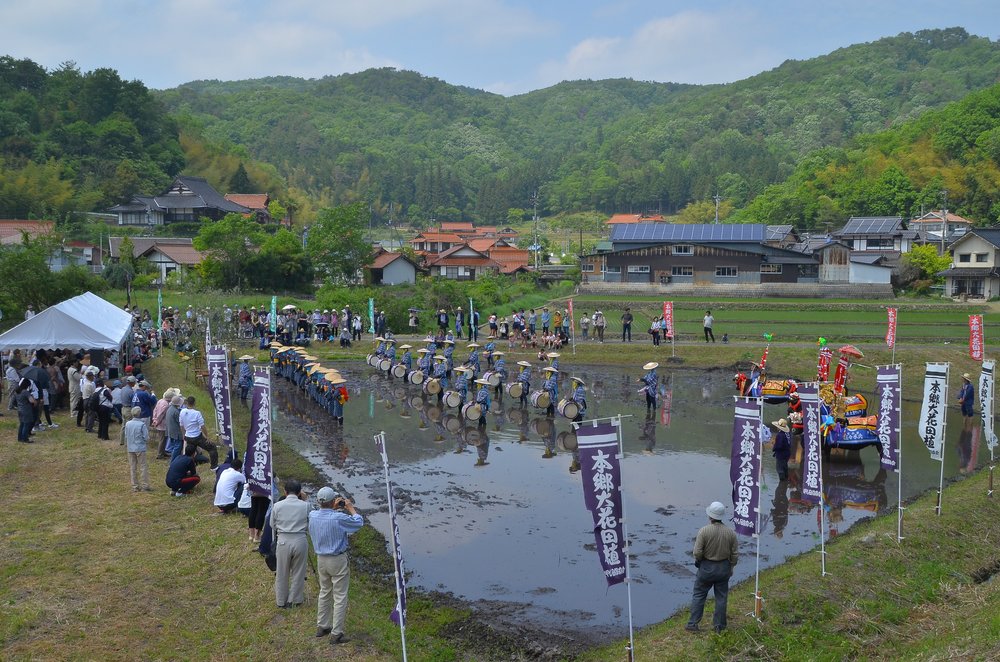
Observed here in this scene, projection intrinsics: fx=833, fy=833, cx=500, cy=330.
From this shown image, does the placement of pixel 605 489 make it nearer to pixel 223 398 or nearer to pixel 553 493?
pixel 553 493

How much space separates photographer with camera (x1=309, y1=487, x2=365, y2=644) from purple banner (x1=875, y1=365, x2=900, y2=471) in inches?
369

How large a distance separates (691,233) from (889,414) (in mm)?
45913

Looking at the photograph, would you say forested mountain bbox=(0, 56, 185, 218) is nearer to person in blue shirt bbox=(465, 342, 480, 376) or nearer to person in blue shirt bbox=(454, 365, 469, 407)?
person in blue shirt bbox=(465, 342, 480, 376)

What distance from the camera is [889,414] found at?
1444 cm

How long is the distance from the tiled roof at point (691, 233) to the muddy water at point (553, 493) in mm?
34059

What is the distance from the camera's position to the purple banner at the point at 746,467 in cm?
1083

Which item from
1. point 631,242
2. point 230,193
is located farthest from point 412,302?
point 230,193

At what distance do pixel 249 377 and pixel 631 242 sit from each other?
39.4 m

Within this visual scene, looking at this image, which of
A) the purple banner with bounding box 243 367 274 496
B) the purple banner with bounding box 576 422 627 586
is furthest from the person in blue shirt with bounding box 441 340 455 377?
the purple banner with bounding box 576 422 627 586

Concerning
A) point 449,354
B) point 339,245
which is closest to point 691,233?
point 339,245

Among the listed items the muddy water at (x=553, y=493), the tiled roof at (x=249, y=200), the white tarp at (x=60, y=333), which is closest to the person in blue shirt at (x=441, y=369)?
the muddy water at (x=553, y=493)

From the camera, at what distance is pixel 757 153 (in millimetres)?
140750

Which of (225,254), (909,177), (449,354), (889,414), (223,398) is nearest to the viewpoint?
(889,414)

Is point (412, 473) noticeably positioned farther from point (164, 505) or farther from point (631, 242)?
point (631, 242)
